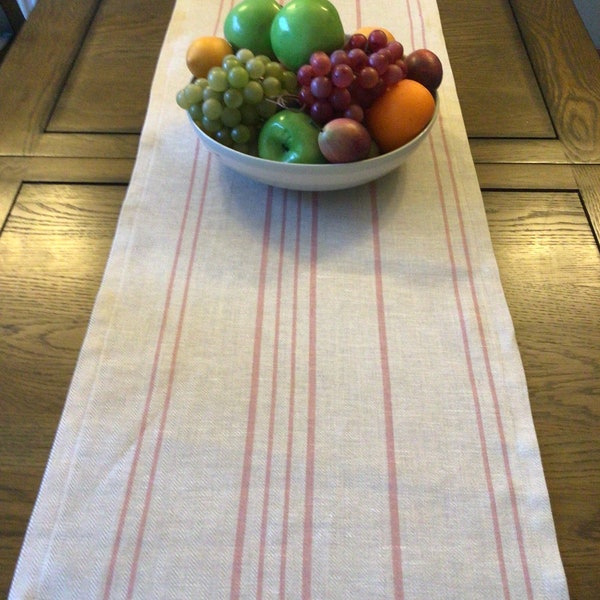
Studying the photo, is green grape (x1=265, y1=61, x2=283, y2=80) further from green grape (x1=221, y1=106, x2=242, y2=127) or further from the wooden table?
the wooden table

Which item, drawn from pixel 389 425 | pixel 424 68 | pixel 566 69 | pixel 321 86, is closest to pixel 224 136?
pixel 321 86

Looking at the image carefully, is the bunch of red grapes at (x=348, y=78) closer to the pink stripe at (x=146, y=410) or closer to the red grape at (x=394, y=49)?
the red grape at (x=394, y=49)

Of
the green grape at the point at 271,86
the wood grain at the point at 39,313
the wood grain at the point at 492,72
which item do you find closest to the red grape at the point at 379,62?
the green grape at the point at 271,86

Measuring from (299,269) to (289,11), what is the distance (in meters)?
0.27

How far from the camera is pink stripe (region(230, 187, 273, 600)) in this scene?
1.35 ft

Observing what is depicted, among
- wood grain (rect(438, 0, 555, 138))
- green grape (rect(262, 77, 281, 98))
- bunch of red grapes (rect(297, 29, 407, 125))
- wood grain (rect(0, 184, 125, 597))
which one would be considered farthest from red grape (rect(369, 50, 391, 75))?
wood grain (rect(0, 184, 125, 597))

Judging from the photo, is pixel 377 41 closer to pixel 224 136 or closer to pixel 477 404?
pixel 224 136

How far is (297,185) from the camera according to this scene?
2.00ft

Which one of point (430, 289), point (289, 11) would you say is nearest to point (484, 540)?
point (430, 289)

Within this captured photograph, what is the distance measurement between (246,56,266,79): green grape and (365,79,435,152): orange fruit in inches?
4.8

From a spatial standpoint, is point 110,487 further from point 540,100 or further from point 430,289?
point 540,100

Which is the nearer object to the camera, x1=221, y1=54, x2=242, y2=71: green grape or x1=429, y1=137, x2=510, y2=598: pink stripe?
x1=429, y1=137, x2=510, y2=598: pink stripe

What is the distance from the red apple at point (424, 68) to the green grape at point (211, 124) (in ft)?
0.72

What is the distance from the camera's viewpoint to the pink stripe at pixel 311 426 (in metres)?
0.41
